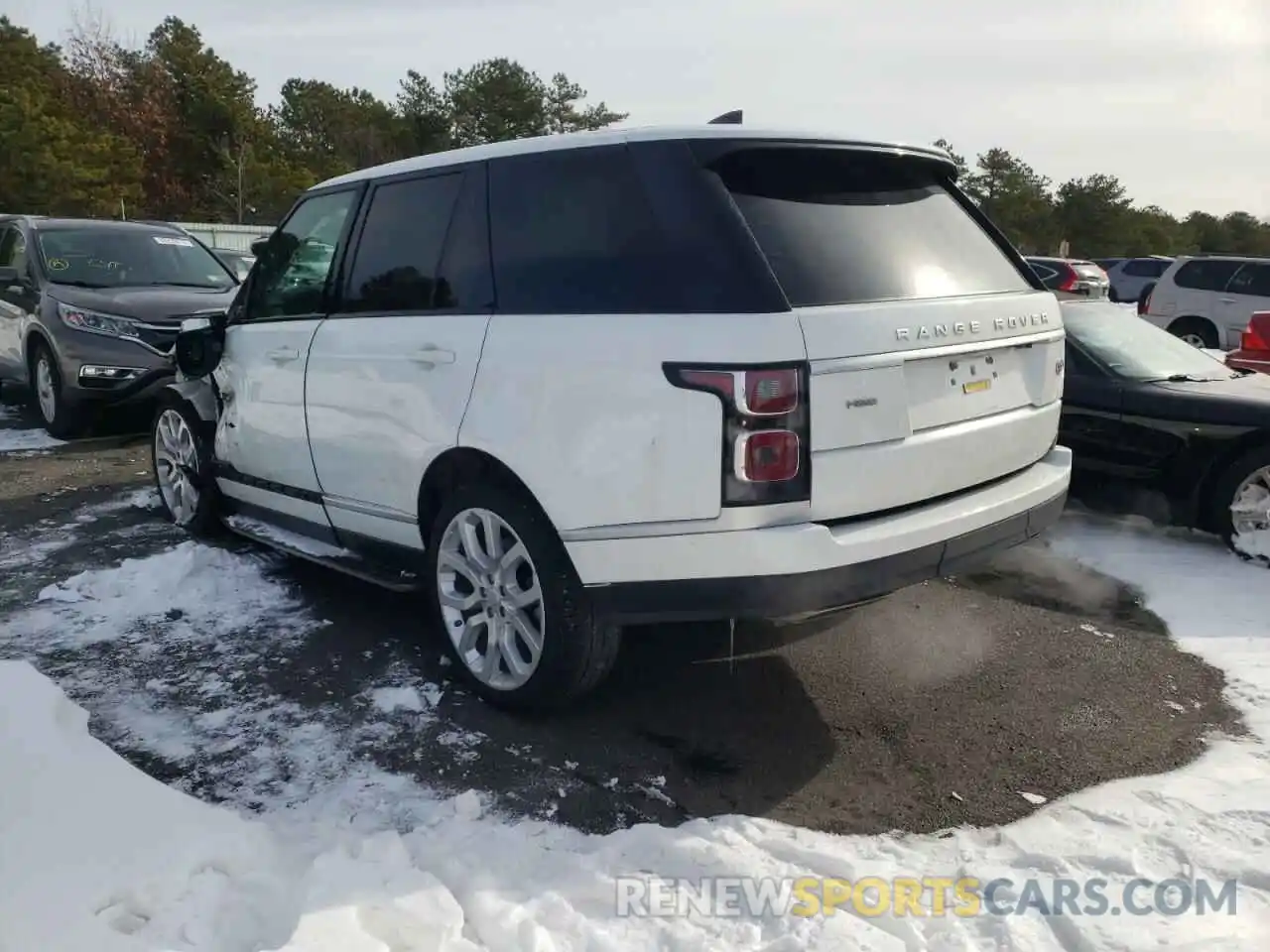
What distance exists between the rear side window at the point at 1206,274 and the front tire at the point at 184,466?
15.7 m

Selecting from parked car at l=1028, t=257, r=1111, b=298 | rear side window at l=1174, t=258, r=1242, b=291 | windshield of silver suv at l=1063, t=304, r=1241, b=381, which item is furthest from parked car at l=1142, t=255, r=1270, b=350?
windshield of silver suv at l=1063, t=304, r=1241, b=381

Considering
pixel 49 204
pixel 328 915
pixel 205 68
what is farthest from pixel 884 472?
pixel 205 68

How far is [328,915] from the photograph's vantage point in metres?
2.42

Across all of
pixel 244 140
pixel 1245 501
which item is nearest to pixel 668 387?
pixel 1245 501

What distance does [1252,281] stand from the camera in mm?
15875

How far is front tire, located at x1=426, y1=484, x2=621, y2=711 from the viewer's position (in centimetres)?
327

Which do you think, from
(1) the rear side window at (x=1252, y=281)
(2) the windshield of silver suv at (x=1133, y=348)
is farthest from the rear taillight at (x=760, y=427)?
(1) the rear side window at (x=1252, y=281)

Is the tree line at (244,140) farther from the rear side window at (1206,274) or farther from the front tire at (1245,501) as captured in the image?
the front tire at (1245,501)

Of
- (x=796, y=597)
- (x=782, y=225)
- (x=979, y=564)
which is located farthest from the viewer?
(x=979, y=564)

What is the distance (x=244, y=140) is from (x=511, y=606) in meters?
42.0

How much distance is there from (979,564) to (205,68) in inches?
1771

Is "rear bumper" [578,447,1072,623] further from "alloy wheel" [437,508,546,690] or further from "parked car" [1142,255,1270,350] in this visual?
"parked car" [1142,255,1270,350]

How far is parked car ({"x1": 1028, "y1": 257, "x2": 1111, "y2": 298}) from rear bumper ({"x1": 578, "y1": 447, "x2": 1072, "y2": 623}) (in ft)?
55.5

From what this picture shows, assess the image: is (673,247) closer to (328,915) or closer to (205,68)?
(328,915)
